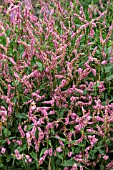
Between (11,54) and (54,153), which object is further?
(11,54)

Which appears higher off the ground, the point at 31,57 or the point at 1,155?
the point at 31,57

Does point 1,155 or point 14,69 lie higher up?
point 14,69

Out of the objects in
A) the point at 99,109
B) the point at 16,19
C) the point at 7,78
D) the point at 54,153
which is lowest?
the point at 54,153

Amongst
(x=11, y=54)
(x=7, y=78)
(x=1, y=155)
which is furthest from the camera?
(x=11, y=54)

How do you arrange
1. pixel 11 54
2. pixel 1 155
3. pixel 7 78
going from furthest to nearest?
pixel 11 54 → pixel 7 78 → pixel 1 155

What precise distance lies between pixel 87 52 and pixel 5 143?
1160 mm

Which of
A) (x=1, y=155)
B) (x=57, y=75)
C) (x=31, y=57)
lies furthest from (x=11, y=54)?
(x=1, y=155)

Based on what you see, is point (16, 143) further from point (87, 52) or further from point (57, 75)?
point (87, 52)

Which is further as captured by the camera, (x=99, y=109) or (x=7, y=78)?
(x=7, y=78)

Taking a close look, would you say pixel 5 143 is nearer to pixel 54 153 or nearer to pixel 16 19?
pixel 54 153

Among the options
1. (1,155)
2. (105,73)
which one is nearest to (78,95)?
(105,73)

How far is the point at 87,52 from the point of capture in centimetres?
396

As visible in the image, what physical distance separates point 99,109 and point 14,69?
0.79 metres

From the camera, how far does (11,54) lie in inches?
150
